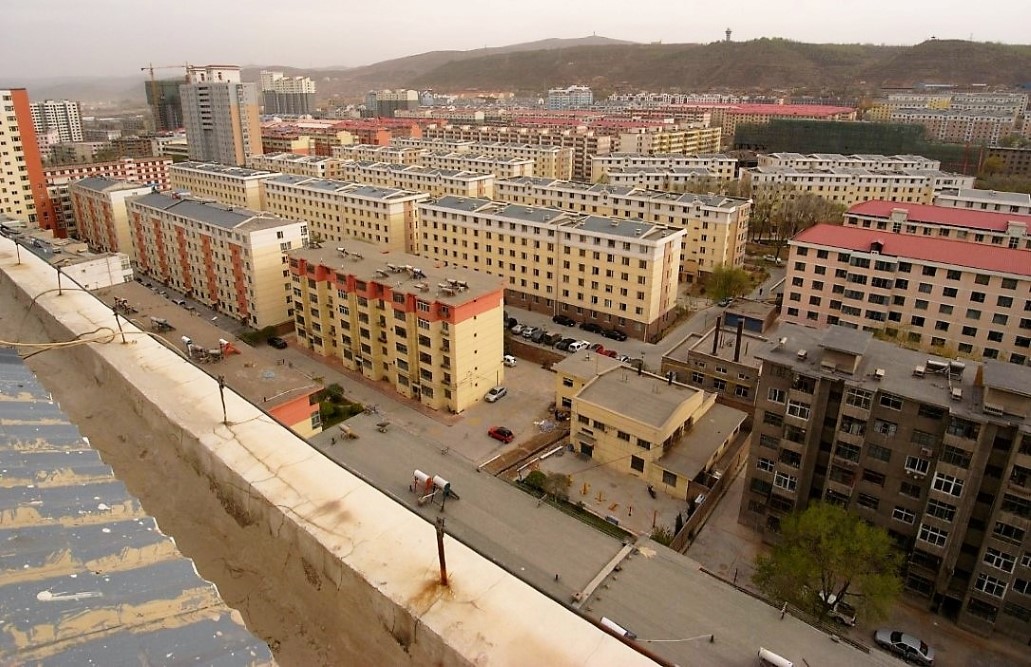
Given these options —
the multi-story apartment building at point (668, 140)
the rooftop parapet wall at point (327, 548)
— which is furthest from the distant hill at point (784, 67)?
the rooftop parapet wall at point (327, 548)

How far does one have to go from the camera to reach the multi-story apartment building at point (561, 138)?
67375 millimetres

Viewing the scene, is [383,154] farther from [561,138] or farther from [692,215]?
[692,215]

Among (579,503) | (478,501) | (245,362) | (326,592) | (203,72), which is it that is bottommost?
(579,503)

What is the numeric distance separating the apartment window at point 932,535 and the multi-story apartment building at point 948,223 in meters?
22.1

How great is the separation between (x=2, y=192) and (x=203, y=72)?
35.8 meters

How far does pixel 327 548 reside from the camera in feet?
11.6

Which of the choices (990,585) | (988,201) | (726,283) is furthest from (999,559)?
(988,201)

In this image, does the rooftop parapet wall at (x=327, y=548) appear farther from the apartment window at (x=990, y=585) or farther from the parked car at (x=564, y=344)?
the parked car at (x=564, y=344)

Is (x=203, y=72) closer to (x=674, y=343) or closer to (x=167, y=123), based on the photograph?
(x=167, y=123)

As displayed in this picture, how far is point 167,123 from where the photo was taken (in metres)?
108

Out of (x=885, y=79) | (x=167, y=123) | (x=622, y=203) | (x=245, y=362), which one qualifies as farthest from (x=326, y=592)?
(x=885, y=79)

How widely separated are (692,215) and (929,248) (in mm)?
13252

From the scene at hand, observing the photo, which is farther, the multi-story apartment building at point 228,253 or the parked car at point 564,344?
the multi-story apartment building at point 228,253

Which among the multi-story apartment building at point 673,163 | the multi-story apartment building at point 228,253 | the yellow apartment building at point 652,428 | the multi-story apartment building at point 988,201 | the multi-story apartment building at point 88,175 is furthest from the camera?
the multi-story apartment building at point 673,163
